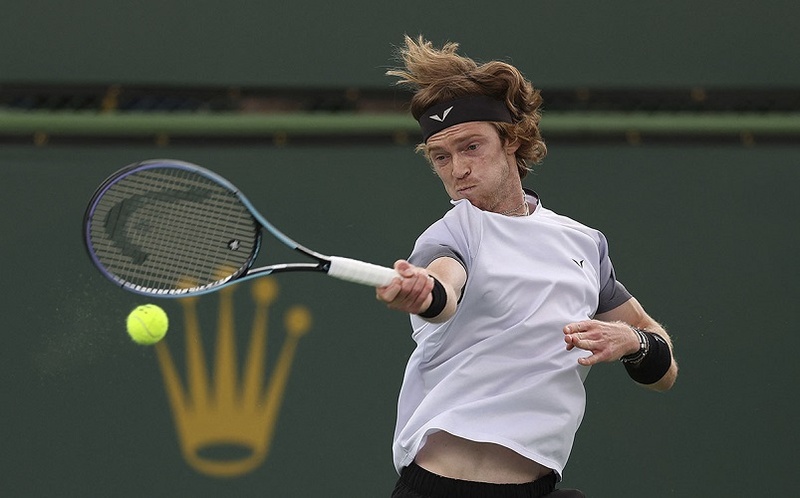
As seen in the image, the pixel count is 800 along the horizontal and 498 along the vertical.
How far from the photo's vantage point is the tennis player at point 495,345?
89.2 inches

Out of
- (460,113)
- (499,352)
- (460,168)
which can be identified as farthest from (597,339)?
(460,113)

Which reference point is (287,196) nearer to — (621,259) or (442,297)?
(621,259)

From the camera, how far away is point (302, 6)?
400 centimetres

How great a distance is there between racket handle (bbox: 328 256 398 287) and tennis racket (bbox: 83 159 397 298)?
0.13m

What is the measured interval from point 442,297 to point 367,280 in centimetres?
13

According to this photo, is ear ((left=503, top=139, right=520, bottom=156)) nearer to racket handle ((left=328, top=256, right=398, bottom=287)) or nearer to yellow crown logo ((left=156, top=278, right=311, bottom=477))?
racket handle ((left=328, top=256, right=398, bottom=287))

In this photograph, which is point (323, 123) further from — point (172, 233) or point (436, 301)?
point (436, 301)

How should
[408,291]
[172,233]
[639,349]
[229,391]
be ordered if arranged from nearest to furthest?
1. [408,291]
2. [639,349]
3. [172,233]
4. [229,391]

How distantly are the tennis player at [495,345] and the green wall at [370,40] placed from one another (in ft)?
5.17

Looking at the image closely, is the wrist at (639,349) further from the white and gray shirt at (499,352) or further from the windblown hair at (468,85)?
the windblown hair at (468,85)

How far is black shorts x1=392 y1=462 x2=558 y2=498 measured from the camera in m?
2.29

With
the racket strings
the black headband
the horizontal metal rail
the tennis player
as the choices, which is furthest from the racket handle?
the horizontal metal rail

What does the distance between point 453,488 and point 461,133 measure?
0.73 meters

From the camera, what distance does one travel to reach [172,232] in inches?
99.0
